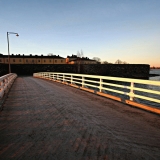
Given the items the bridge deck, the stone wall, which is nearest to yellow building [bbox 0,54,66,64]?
the stone wall

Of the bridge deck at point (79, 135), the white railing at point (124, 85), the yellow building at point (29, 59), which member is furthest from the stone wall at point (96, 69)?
the bridge deck at point (79, 135)

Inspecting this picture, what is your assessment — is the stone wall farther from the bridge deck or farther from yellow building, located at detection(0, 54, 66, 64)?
the bridge deck

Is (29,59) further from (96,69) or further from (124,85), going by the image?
(124,85)

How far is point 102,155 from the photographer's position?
8.95 feet

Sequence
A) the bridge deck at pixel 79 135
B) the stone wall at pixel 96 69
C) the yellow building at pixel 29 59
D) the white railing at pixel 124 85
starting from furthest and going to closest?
the yellow building at pixel 29 59 < the stone wall at pixel 96 69 < the white railing at pixel 124 85 < the bridge deck at pixel 79 135

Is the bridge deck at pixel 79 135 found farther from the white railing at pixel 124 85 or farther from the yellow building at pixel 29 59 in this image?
the yellow building at pixel 29 59

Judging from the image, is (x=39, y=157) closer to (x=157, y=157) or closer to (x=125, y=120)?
(x=157, y=157)

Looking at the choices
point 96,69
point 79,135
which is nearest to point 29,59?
point 96,69

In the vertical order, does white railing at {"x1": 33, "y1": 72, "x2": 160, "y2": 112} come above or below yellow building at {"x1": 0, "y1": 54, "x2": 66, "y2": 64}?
below

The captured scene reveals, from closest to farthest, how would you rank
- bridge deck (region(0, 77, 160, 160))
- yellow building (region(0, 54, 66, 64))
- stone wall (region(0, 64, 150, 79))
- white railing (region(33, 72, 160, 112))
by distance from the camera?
bridge deck (region(0, 77, 160, 160))
white railing (region(33, 72, 160, 112))
stone wall (region(0, 64, 150, 79))
yellow building (region(0, 54, 66, 64))

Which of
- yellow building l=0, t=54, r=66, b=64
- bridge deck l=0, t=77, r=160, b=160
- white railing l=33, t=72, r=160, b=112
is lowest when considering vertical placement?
bridge deck l=0, t=77, r=160, b=160

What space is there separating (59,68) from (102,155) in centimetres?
6912

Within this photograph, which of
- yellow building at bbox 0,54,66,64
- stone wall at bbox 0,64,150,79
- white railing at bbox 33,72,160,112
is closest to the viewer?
white railing at bbox 33,72,160,112

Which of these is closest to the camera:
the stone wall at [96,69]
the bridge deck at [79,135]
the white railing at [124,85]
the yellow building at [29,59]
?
the bridge deck at [79,135]
